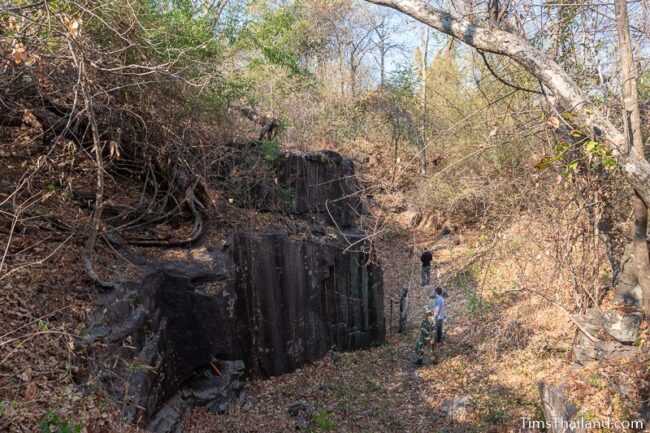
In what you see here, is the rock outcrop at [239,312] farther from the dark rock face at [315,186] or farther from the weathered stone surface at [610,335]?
the weathered stone surface at [610,335]

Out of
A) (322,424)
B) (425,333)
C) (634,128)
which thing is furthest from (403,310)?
(634,128)

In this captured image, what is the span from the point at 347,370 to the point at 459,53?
17047mm

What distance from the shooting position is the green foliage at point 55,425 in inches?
171

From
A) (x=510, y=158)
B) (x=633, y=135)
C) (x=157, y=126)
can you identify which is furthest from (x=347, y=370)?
(x=510, y=158)

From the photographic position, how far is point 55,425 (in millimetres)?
4480

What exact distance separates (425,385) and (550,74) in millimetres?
7253

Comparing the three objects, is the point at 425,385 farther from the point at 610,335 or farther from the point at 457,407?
the point at 610,335

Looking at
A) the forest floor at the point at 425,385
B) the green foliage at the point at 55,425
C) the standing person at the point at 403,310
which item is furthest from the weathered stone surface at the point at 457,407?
the green foliage at the point at 55,425

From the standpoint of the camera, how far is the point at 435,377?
→ 1021cm

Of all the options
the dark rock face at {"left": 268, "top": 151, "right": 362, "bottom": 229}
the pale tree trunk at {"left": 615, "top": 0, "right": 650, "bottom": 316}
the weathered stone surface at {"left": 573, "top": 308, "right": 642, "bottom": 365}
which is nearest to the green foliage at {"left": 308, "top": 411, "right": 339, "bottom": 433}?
the weathered stone surface at {"left": 573, "top": 308, "right": 642, "bottom": 365}

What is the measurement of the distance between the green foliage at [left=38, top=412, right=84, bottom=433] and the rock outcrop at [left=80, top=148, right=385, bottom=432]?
37.3 inches

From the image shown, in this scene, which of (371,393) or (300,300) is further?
(300,300)

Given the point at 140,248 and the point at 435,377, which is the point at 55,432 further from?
the point at 435,377

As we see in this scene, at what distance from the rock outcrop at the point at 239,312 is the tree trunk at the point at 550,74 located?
9.04ft
